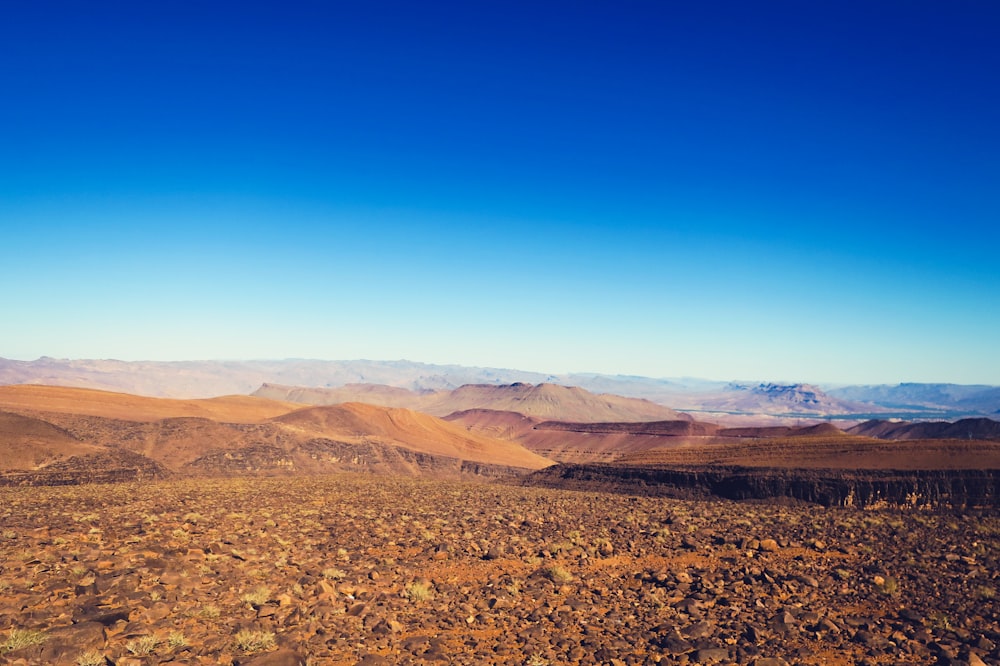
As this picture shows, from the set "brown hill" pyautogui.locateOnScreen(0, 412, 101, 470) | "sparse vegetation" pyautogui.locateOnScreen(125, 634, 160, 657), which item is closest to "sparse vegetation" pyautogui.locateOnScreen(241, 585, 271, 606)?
"sparse vegetation" pyautogui.locateOnScreen(125, 634, 160, 657)

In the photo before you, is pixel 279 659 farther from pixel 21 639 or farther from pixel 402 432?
pixel 402 432

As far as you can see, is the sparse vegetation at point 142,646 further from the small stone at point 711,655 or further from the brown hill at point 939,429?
the brown hill at point 939,429

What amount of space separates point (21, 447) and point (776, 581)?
4267cm

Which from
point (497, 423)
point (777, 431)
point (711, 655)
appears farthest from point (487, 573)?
point (497, 423)

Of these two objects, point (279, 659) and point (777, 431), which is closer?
point (279, 659)

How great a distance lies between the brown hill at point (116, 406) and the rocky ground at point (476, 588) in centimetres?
4759

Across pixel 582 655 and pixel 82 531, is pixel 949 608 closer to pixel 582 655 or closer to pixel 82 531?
pixel 582 655

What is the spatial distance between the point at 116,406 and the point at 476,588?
71.2 metres

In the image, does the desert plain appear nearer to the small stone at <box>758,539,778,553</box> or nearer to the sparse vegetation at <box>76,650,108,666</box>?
the sparse vegetation at <box>76,650,108,666</box>

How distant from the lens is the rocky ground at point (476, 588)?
9742 mm

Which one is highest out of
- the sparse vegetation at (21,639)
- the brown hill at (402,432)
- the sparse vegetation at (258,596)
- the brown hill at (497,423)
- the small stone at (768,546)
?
the sparse vegetation at (21,639)

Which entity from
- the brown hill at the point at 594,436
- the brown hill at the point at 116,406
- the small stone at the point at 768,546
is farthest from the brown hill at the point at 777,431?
the brown hill at the point at 116,406

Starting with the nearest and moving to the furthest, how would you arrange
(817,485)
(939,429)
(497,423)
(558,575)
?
(558,575) < (817,485) < (939,429) < (497,423)

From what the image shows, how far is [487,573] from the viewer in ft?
47.2
